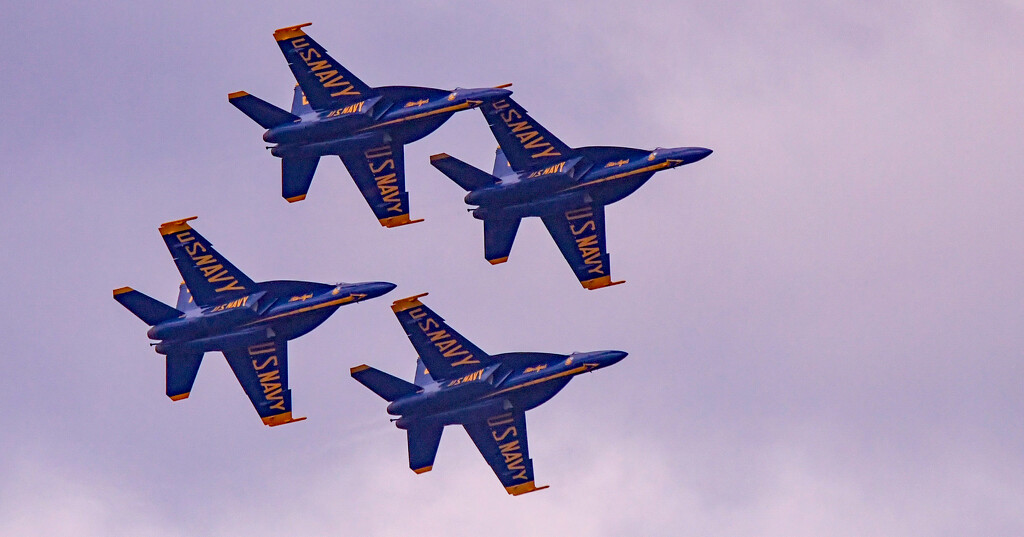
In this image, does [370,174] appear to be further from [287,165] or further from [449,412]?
Result: [449,412]

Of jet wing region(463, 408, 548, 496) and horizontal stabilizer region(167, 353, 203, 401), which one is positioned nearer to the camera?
horizontal stabilizer region(167, 353, 203, 401)

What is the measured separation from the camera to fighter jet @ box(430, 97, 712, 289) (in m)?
176

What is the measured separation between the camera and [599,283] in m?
181

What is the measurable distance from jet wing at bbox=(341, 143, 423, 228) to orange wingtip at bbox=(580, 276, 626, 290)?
1168cm

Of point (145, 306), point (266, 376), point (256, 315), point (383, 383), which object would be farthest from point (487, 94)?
point (145, 306)

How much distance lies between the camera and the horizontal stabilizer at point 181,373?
17588cm

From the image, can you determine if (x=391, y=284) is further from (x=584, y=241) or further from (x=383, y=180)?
(x=584, y=241)

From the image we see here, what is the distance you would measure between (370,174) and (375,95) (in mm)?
5600

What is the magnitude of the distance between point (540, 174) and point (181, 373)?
25.3m

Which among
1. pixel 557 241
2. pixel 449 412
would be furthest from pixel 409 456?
pixel 557 241

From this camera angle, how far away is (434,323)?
174625 mm

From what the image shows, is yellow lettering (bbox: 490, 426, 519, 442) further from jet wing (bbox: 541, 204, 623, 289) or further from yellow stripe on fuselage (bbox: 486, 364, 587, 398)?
jet wing (bbox: 541, 204, 623, 289)

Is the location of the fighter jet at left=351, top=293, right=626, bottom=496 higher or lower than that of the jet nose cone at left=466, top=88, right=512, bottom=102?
lower

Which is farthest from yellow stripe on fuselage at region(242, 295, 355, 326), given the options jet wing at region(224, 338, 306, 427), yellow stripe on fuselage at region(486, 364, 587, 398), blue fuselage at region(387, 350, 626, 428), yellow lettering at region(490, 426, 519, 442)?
yellow lettering at region(490, 426, 519, 442)
